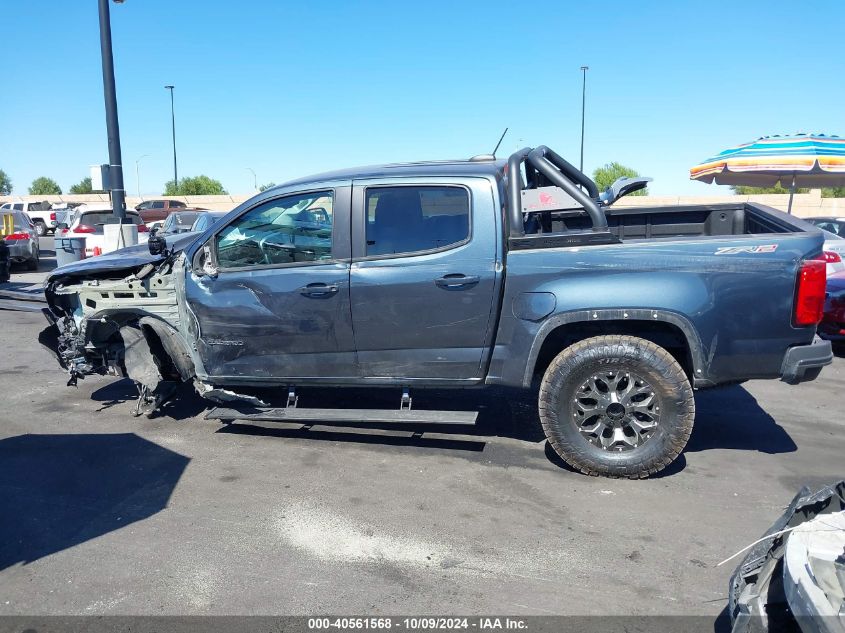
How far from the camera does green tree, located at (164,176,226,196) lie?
62.1 m

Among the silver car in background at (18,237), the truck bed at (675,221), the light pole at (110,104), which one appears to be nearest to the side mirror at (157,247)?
the truck bed at (675,221)

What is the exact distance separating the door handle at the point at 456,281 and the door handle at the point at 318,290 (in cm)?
76

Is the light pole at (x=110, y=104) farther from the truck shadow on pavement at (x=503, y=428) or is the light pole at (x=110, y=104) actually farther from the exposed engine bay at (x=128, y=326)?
the truck shadow on pavement at (x=503, y=428)

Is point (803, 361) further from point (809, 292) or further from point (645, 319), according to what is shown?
point (645, 319)

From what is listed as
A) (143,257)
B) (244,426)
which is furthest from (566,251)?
(143,257)

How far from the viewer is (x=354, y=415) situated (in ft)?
16.3

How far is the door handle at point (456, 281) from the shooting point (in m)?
4.68

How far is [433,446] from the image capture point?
528 centimetres

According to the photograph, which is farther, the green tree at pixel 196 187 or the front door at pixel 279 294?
the green tree at pixel 196 187

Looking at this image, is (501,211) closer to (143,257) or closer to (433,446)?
(433,446)

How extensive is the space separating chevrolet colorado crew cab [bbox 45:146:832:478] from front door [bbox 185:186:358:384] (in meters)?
0.01

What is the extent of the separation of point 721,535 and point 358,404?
3199 millimetres

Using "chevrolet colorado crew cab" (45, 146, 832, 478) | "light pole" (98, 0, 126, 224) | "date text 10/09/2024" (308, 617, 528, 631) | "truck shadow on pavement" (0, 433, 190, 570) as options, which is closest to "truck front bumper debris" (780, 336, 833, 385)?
"chevrolet colorado crew cab" (45, 146, 832, 478)

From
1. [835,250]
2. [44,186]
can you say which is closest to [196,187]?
[44,186]
